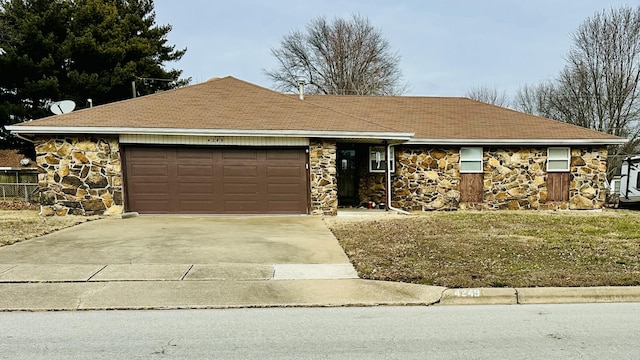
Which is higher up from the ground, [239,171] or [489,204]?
[239,171]

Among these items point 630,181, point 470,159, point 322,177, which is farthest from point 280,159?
point 630,181

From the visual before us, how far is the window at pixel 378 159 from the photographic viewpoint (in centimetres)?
1520

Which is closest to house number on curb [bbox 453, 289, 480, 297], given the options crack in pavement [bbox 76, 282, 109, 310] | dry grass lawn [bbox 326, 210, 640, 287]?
dry grass lawn [bbox 326, 210, 640, 287]

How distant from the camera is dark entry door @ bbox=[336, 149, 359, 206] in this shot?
16375 millimetres

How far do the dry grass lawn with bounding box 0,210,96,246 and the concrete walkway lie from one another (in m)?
0.48

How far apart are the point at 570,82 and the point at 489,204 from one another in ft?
63.7

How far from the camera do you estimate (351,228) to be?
34.4ft

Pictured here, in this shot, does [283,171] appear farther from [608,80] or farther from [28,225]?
[608,80]

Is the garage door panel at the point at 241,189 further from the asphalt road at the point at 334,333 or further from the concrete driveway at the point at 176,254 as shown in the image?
the asphalt road at the point at 334,333

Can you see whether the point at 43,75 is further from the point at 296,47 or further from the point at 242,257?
the point at 296,47

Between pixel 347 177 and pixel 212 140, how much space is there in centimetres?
605

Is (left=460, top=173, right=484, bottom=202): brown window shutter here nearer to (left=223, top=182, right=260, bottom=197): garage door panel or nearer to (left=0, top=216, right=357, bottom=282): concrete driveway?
(left=0, top=216, right=357, bottom=282): concrete driveway

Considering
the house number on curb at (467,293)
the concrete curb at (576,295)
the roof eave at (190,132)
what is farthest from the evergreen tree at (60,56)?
the concrete curb at (576,295)

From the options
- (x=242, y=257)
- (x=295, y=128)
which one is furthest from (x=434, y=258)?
(x=295, y=128)
